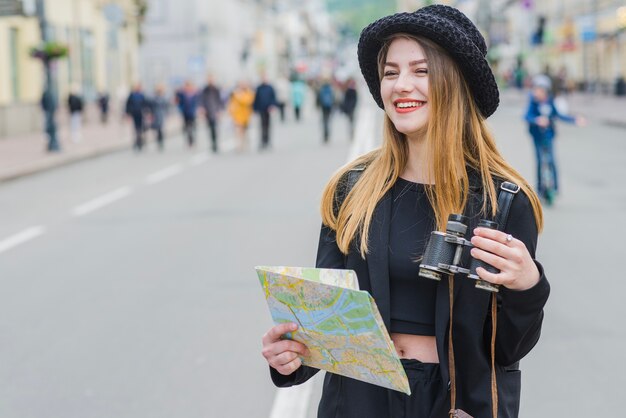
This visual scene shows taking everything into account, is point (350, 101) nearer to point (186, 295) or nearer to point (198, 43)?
point (186, 295)

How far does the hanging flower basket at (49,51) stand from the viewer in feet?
88.9

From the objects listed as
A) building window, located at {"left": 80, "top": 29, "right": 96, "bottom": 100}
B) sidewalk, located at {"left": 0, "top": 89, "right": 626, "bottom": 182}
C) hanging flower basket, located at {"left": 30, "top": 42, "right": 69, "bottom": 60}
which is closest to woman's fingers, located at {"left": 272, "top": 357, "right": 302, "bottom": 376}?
sidewalk, located at {"left": 0, "top": 89, "right": 626, "bottom": 182}

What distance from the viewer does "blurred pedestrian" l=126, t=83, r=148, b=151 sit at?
94.1 ft

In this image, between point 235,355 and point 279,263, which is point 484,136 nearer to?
point 235,355

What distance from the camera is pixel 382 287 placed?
8.09 ft

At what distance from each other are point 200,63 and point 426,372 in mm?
50324

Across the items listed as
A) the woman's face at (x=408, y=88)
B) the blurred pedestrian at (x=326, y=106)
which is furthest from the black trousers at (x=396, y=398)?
the blurred pedestrian at (x=326, y=106)

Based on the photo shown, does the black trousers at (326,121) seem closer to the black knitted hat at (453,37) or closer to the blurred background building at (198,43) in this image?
the blurred background building at (198,43)

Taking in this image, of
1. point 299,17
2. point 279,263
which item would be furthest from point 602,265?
point 299,17

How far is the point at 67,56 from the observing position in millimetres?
29328

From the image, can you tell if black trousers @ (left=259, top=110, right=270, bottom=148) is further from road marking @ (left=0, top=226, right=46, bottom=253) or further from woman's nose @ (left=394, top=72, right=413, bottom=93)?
woman's nose @ (left=394, top=72, right=413, bottom=93)

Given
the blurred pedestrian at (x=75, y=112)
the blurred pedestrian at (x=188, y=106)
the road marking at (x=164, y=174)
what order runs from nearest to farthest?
the road marking at (x=164, y=174), the blurred pedestrian at (x=188, y=106), the blurred pedestrian at (x=75, y=112)

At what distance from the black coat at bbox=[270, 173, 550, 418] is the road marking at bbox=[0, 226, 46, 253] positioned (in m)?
9.47

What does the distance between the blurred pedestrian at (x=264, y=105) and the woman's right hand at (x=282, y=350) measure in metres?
24.4
